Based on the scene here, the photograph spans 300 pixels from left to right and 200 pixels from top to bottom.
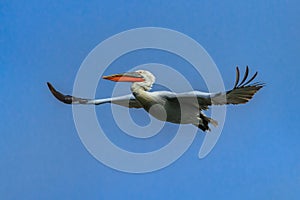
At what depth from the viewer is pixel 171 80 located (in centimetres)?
1495

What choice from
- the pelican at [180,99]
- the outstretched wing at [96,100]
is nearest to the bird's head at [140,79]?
the pelican at [180,99]

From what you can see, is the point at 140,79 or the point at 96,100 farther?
the point at 96,100

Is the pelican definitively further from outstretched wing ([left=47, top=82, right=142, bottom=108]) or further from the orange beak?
outstretched wing ([left=47, top=82, right=142, bottom=108])

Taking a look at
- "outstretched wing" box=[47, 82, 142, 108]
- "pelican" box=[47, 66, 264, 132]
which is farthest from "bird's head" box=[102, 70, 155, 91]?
"outstretched wing" box=[47, 82, 142, 108]

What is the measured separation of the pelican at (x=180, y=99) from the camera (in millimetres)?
14188

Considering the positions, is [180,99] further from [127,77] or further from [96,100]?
[96,100]

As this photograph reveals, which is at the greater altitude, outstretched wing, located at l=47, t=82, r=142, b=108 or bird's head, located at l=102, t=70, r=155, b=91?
outstretched wing, located at l=47, t=82, r=142, b=108

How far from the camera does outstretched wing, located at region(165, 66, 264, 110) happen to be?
14.0 meters

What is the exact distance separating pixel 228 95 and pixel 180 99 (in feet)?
4.04

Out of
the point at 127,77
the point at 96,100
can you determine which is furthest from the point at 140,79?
the point at 96,100

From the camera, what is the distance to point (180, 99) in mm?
14891

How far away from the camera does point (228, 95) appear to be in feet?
46.7

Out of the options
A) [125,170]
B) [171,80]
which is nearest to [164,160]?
[125,170]

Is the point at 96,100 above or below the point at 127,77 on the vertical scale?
above
